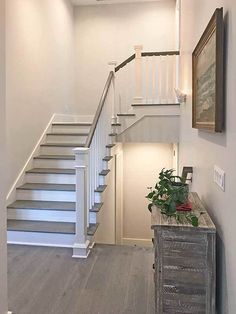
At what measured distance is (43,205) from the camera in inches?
162

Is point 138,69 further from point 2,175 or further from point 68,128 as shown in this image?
point 2,175

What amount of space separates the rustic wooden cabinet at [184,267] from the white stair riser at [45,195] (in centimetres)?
251

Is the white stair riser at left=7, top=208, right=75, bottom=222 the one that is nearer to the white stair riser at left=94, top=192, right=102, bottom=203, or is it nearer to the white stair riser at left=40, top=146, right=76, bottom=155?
the white stair riser at left=94, top=192, right=102, bottom=203

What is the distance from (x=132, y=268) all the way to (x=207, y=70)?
2.03 m

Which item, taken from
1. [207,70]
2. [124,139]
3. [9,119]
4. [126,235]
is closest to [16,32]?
[9,119]

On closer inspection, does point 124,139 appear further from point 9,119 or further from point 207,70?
point 207,70

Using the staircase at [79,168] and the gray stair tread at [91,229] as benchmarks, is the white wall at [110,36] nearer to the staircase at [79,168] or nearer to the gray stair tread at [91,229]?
the staircase at [79,168]

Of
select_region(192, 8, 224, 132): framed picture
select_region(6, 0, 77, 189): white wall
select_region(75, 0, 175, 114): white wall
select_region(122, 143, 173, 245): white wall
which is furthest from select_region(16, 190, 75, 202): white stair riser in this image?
select_region(75, 0, 175, 114): white wall

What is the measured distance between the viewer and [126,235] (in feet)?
22.1

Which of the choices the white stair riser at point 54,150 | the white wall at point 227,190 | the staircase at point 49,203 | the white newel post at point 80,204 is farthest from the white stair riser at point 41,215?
the white wall at point 227,190

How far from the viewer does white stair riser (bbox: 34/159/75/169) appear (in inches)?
189

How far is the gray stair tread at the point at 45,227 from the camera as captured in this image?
12.1ft

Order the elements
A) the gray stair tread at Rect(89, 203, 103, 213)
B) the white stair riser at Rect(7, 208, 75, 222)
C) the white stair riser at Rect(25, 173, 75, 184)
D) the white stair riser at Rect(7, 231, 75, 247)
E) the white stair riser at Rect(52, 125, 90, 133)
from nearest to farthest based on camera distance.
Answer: the white stair riser at Rect(7, 231, 75, 247), the gray stair tread at Rect(89, 203, 103, 213), the white stair riser at Rect(7, 208, 75, 222), the white stair riser at Rect(25, 173, 75, 184), the white stair riser at Rect(52, 125, 90, 133)

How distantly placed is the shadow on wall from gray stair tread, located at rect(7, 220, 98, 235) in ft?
6.14
